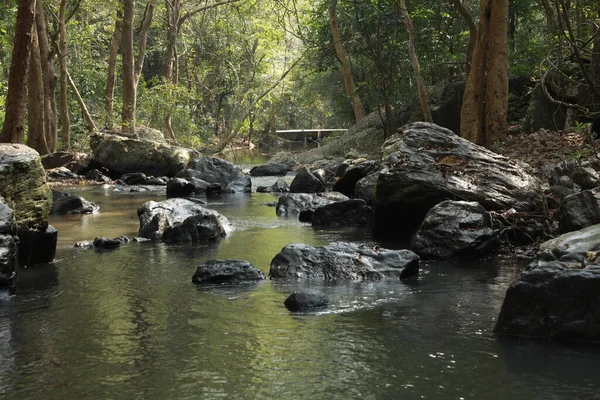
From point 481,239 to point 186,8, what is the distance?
28.6m

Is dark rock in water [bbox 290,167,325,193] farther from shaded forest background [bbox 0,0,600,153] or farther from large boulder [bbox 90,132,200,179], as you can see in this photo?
large boulder [bbox 90,132,200,179]

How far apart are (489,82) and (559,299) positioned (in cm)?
1114

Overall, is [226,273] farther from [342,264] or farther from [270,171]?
[270,171]

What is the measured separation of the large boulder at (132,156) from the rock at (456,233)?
1383 centimetres

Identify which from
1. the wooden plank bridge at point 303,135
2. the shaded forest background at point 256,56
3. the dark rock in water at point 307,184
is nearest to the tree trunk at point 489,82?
the shaded forest background at point 256,56

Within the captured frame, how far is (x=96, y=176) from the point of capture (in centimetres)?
2047

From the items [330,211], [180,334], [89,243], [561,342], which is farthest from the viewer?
[330,211]

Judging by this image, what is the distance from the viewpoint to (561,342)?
16.4 ft

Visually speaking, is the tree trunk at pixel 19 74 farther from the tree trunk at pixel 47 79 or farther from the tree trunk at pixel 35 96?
the tree trunk at pixel 47 79

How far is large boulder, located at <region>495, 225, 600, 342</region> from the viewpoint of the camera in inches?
194

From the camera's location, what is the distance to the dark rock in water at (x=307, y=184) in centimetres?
1608

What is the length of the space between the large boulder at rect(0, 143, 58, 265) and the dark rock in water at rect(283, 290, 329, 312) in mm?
3479

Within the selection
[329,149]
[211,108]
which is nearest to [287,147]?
[211,108]

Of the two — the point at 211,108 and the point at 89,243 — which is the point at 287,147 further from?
the point at 89,243
